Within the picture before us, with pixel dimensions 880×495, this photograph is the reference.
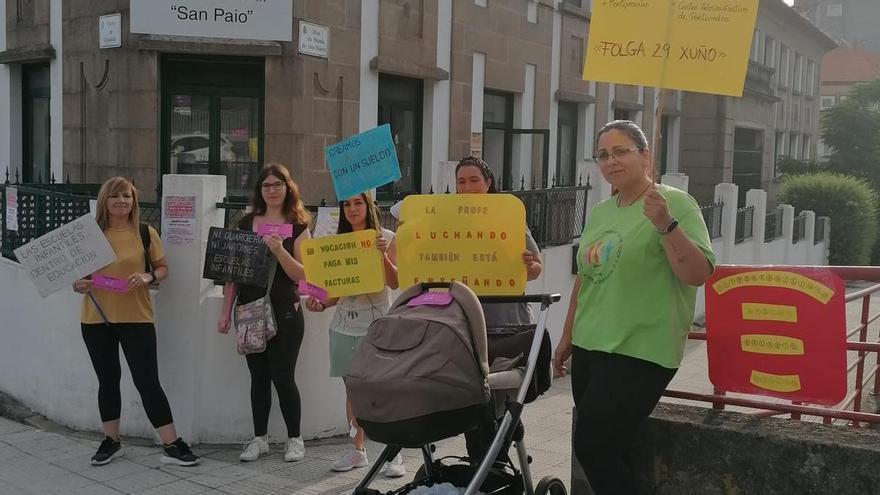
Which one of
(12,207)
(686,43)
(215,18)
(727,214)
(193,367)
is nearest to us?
(686,43)

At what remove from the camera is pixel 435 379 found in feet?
11.4

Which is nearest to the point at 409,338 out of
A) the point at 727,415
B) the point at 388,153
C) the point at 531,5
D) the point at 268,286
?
the point at 727,415

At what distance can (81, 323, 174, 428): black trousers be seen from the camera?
19.7 feet

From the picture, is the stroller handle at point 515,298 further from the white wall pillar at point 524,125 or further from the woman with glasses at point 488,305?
the white wall pillar at point 524,125

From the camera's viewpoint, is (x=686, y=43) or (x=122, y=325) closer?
(x=686, y=43)

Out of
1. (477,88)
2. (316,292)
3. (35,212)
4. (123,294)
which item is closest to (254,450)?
(316,292)

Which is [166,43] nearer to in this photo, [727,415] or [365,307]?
[365,307]

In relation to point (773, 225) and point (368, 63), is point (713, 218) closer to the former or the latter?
point (773, 225)

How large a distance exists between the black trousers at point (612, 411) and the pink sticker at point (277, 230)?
2.84m

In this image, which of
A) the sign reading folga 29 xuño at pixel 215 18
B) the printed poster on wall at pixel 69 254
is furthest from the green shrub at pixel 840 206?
the printed poster on wall at pixel 69 254

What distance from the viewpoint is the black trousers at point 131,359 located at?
19.7 feet

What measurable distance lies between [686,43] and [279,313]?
3.28 metres

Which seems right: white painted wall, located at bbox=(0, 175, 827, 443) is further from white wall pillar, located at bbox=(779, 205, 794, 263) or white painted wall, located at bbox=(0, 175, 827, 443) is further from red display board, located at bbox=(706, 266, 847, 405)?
white wall pillar, located at bbox=(779, 205, 794, 263)

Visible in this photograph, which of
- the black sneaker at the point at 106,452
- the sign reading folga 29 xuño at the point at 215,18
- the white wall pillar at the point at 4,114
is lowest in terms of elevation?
the black sneaker at the point at 106,452
